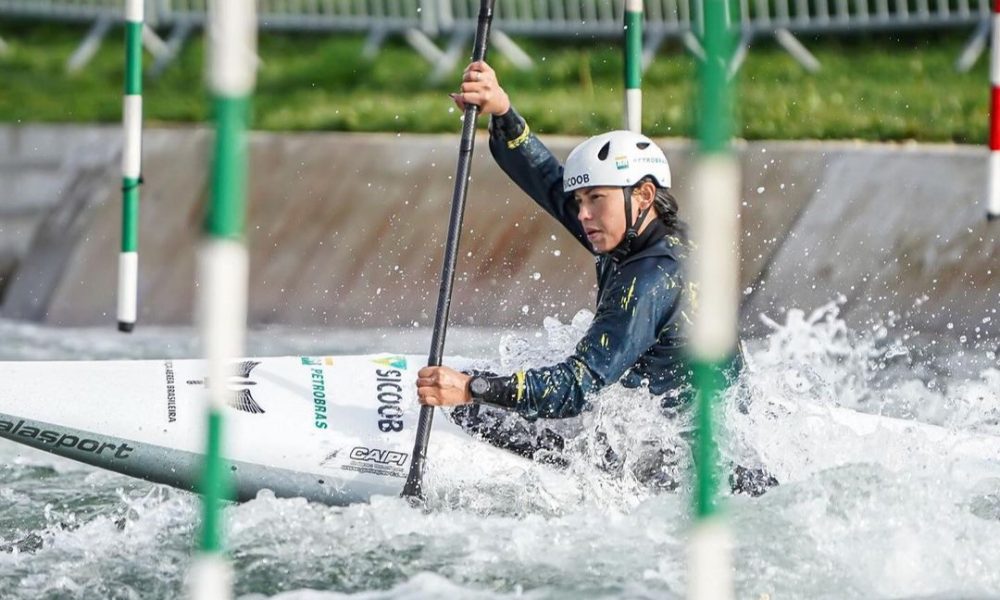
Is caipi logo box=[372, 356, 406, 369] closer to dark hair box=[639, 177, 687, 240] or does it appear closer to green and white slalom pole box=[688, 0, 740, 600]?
dark hair box=[639, 177, 687, 240]

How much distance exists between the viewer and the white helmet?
16.4 ft

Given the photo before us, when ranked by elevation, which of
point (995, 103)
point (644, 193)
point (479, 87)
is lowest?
point (644, 193)

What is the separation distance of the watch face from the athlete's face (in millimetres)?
592

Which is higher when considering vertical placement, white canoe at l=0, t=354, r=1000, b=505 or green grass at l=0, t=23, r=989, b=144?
green grass at l=0, t=23, r=989, b=144

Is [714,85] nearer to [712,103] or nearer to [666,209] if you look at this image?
[712,103]

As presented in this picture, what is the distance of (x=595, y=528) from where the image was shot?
16.4 feet

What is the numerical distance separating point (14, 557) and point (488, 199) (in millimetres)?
4287

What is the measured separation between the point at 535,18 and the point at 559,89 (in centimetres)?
69

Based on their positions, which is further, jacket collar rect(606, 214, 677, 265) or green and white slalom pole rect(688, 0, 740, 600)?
jacket collar rect(606, 214, 677, 265)

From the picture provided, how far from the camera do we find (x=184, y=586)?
477 centimetres

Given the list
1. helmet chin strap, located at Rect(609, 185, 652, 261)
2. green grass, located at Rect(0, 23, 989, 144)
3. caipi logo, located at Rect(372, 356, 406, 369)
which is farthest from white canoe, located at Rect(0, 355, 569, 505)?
green grass, located at Rect(0, 23, 989, 144)

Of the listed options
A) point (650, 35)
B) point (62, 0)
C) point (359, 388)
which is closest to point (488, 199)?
point (650, 35)

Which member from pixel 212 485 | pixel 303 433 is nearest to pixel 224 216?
pixel 212 485

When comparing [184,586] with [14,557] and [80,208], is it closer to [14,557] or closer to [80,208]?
[14,557]
